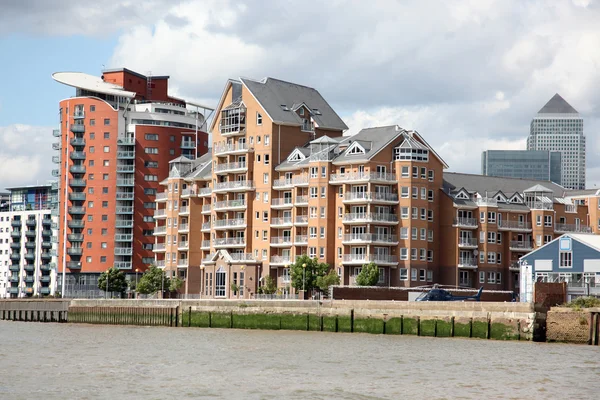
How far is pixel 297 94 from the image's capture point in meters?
142

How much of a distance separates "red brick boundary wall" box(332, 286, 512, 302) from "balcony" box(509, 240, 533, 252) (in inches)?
525

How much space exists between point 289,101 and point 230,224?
17.5 metres

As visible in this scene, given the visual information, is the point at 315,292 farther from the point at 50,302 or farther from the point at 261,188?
the point at 50,302

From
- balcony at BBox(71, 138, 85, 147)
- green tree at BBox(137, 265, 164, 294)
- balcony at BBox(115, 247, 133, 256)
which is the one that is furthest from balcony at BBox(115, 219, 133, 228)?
green tree at BBox(137, 265, 164, 294)

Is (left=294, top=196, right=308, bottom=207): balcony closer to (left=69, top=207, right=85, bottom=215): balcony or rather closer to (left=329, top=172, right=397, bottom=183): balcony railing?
(left=329, top=172, right=397, bottom=183): balcony railing

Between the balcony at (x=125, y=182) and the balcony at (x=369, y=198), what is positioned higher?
the balcony at (x=125, y=182)

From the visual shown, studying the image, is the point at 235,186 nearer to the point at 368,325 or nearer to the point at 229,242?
the point at 229,242

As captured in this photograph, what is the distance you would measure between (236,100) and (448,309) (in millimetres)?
63375

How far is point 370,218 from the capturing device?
123m

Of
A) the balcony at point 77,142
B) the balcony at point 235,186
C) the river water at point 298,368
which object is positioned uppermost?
the balcony at point 77,142

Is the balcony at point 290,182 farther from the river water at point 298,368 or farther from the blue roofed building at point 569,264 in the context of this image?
the river water at point 298,368

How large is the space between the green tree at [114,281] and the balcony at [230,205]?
25283 mm

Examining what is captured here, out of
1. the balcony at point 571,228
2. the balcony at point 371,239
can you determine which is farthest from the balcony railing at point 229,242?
the balcony at point 571,228

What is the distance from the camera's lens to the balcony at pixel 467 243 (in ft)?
419
